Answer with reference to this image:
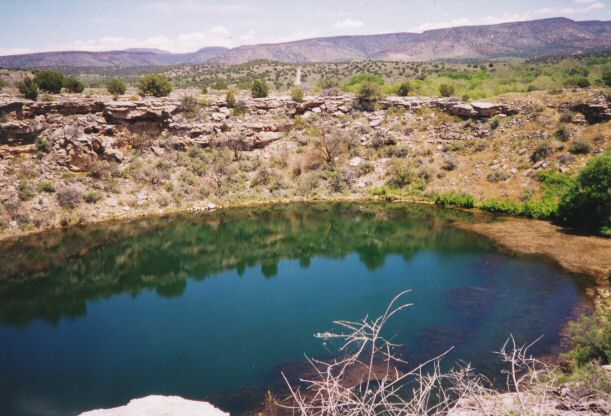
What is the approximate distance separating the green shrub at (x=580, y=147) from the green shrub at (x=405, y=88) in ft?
60.5

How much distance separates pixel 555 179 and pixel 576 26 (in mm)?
140021

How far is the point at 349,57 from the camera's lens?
15038cm

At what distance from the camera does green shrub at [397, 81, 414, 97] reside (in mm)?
43469

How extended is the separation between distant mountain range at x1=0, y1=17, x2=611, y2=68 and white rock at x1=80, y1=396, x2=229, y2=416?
128874mm

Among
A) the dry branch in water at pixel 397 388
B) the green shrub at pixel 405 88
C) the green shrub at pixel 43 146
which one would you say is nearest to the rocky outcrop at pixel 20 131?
the green shrub at pixel 43 146

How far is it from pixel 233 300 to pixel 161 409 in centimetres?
1194

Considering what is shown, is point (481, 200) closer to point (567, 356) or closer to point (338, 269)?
point (338, 269)

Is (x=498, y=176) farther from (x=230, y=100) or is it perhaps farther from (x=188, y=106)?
(x=188, y=106)

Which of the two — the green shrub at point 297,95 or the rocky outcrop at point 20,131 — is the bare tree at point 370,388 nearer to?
the green shrub at point 297,95

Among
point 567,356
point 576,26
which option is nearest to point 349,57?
point 576,26

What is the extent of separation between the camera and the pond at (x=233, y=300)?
12805 millimetres

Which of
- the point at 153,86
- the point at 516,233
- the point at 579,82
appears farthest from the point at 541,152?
the point at 153,86

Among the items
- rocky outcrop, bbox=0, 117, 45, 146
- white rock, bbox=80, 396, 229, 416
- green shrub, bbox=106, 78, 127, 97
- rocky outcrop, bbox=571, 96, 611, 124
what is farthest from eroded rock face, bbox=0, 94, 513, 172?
white rock, bbox=80, 396, 229, 416

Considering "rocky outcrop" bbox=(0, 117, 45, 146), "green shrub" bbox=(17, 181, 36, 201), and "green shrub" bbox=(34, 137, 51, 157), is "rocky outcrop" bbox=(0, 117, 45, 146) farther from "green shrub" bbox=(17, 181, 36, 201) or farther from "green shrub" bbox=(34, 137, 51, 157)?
"green shrub" bbox=(17, 181, 36, 201)
